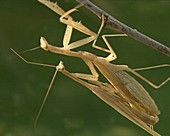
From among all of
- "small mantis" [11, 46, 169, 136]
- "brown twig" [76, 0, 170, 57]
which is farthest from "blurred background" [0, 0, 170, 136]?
"brown twig" [76, 0, 170, 57]

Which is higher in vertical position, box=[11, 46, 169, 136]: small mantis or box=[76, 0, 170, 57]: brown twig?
box=[76, 0, 170, 57]: brown twig

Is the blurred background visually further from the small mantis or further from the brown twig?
the brown twig

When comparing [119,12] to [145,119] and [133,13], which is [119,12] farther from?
[145,119]

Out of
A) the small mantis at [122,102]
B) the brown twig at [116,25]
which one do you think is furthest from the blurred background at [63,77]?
the brown twig at [116,25]

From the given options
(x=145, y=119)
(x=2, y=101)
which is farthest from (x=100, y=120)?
(x=145, y=119)

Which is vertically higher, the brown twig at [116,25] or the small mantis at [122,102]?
the brown twig at [116,25]

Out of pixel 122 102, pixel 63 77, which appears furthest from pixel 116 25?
pixel 63 77

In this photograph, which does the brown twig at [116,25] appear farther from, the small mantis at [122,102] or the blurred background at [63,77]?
the blurred background at [63,77]

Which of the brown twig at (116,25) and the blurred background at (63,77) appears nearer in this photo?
the brown twig at (116,25)
